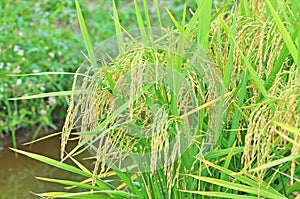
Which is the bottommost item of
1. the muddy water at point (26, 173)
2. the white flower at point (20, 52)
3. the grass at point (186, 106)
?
the muddy water at point (26, 173)

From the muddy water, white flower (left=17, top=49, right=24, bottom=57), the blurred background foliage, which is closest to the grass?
the muddy water

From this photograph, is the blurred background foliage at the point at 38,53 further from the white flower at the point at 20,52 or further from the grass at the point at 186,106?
the grass at the point at 186,106

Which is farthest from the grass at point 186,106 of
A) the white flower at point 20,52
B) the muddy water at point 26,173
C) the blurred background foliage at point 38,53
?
the white flower at point 20,52

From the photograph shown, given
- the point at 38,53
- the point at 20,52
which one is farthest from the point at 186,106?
the point at 38,53

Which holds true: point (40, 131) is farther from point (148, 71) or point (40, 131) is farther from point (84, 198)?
point (148, 71)

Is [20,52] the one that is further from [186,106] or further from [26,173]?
[186,106]

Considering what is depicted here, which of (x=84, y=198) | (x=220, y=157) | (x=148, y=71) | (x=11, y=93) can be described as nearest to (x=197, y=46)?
(x=148, y=71)

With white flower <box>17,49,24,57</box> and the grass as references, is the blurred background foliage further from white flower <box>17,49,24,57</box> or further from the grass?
the grass

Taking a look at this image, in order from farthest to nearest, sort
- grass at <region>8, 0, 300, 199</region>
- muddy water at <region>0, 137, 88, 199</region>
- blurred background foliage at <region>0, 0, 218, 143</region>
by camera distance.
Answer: blurred background foliage at <region>0, 0, 218, 143</region> → muddy water at <region>0, 137, 88, 199</region> → grass at <region>8, 0, 300, 199</region>
